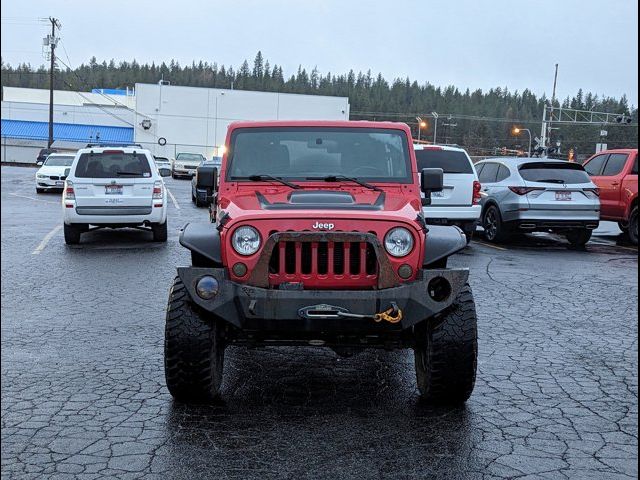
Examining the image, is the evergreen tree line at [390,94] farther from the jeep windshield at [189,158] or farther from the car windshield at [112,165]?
the car windshield at [112,165]

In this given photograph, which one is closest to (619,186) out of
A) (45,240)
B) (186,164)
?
(45,240)

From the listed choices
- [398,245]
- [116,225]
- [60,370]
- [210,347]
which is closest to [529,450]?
[398,245]

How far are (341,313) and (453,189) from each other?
33.6 feet

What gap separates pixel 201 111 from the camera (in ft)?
227

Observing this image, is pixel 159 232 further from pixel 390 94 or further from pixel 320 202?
pixel 390 94

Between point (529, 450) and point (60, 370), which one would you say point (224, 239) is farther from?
point (529, 450)

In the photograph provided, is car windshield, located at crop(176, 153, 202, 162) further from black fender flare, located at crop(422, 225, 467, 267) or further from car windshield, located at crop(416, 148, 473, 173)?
black fender flare, located at crop(422, 225, 467, 267)

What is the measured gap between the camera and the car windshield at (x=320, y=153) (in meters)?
6.39

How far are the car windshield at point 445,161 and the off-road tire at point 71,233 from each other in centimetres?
635

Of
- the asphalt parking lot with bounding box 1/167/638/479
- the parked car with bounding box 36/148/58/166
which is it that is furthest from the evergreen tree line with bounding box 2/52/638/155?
the asphalt parking lot with bounding box 1/167/638/479

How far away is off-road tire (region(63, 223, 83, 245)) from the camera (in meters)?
13.9

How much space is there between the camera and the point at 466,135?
106m

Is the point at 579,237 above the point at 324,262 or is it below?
below

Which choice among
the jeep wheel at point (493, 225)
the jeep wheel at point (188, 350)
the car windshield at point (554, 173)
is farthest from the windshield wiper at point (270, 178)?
the jeep wheel at point (493, 225)
